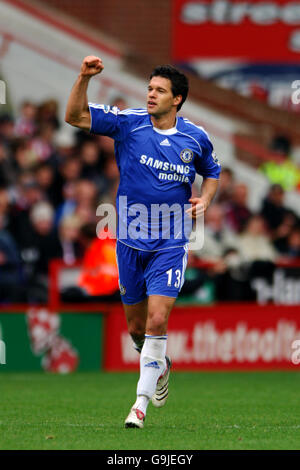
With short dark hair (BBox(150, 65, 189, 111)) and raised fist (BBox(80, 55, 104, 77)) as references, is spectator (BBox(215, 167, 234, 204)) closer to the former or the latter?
short dark hair (BBox(150, 65, 189, 111))

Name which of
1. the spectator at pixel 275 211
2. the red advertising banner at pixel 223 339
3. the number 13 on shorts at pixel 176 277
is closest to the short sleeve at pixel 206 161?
the number 13 on shorts at pixel 176 277

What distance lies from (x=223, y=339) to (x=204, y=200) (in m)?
6.45

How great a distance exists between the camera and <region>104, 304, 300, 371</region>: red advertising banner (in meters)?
13.8

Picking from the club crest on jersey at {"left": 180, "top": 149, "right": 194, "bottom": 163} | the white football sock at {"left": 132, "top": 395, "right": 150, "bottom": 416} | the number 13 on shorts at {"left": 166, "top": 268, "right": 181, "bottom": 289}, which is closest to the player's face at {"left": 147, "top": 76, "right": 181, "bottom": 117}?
the club crest on jersey at {"left": 180, "top": 149, "right": 194, "bottom": 163}

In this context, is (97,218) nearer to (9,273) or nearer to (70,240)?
(70,240)

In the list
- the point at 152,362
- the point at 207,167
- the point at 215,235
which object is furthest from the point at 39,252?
the point at 152,362

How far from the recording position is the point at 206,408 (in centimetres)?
909

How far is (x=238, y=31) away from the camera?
2291 cm

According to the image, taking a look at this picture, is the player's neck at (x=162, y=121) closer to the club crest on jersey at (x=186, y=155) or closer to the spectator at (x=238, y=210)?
the club crest on jersey at (x=186, y=155)

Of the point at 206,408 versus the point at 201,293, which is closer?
the point at 206,408

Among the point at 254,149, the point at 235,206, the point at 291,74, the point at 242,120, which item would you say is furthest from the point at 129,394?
the point at 291,74

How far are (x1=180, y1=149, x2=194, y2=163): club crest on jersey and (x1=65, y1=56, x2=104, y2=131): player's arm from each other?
2.29ft

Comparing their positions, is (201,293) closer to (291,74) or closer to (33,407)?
(33,407)
